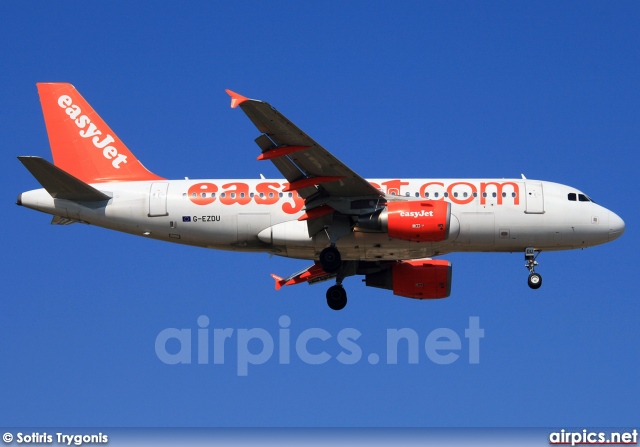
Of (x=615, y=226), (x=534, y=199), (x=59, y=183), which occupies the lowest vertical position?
(x=615, y=226)

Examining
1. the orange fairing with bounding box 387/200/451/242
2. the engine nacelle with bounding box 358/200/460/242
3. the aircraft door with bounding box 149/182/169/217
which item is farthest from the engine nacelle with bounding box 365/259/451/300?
the aircraft door with bounding box 149/182/169/217

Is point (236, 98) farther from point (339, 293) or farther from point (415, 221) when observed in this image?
point (339, 293)

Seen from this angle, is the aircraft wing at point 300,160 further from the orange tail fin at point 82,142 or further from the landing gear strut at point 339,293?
the orange tail fin at point 82,142

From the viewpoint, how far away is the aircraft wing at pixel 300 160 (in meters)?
47.0

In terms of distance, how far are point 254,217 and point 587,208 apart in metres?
13.8

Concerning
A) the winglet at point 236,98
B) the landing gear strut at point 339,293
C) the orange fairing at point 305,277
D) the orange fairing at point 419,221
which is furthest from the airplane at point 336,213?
the winglet at point 236,98

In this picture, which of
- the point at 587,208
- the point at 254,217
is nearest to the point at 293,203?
the point at 254,217

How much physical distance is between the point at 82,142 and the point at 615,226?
22.9 m

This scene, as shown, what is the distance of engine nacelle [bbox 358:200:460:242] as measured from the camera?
51.4m

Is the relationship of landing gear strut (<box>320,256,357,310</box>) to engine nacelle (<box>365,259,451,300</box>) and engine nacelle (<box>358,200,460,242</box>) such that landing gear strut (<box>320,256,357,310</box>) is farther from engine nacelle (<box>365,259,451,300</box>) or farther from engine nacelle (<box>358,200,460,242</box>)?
engine nacelle (<box>358,200,460,242</box>)

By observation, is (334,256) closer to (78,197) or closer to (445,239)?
(445,239)

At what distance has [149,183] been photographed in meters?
55.0

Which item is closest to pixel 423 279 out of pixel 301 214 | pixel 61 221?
pixel 301 214

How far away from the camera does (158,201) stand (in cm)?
5422
